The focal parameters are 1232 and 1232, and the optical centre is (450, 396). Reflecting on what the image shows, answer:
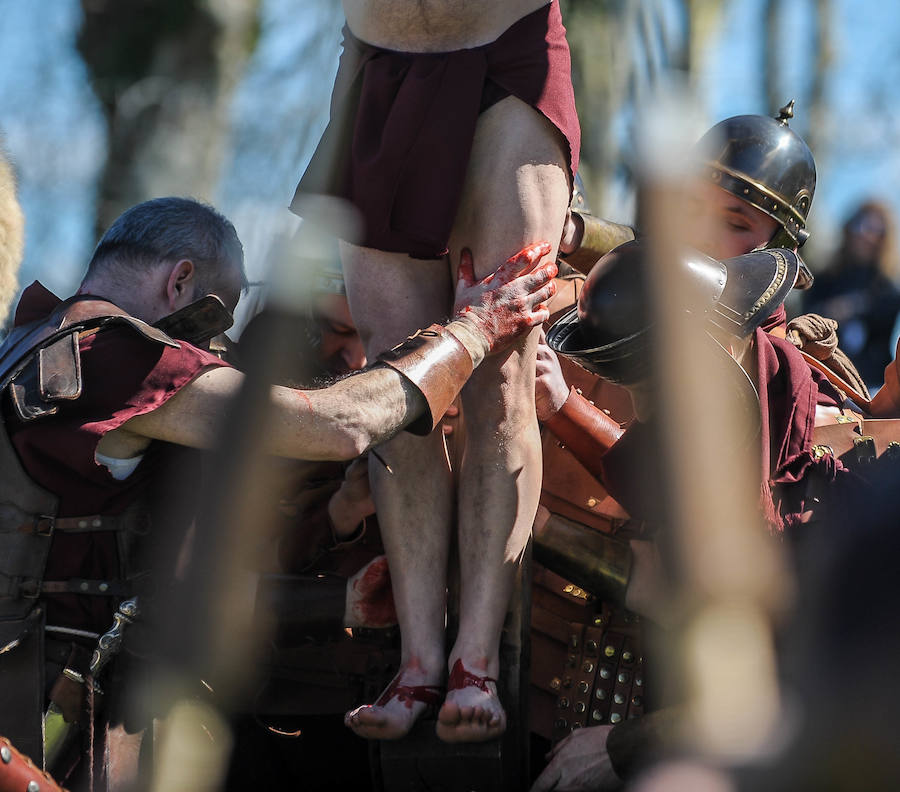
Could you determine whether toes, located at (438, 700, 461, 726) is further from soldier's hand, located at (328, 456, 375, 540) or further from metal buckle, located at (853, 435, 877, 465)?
metal buckle, located at (853, 435, 877, 465)

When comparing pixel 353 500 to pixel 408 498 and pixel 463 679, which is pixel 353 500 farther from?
pixel 463 679

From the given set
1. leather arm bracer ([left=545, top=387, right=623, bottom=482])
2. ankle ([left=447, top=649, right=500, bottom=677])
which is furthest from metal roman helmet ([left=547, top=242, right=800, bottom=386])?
ankle ([left=447, top=649, right=500, bottom=677])

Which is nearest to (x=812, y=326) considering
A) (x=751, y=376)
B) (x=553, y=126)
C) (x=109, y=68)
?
(x=751, y=376)

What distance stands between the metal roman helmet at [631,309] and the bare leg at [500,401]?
15 centimetres

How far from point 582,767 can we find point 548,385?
3.31 feet

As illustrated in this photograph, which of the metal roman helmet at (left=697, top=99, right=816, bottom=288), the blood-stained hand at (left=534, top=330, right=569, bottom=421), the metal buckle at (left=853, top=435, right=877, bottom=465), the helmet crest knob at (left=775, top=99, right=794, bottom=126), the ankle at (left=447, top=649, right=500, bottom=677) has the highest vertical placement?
the helmet crest knob at (left=775, top=99, right=794, bottom=126)

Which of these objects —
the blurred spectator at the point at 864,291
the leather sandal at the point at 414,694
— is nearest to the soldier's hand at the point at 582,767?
the leather sandal at the point at 414,694

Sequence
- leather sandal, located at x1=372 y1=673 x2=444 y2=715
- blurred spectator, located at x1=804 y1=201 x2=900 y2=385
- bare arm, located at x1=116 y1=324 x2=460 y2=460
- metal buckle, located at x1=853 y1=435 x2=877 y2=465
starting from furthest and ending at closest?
1. blurred spectator, located at x1=804 y1=201 x2=900 y2=385
2. metal buckle, located at x1=853 y1=435 x2=877 y2=465
3. leather sandal, located at x1=372 y1=673 x2=444 y2=715
4. bare arm, located at x1=116 y1=324 x2=460 y2=460

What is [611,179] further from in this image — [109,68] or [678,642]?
[109,68]

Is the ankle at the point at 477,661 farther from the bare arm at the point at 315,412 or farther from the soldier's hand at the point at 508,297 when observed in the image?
the soldier's hand at the point at 508,297

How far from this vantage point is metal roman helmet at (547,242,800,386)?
2764 millimetres

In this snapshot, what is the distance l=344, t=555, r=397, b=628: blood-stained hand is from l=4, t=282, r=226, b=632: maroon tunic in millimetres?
663

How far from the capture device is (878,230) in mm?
4816

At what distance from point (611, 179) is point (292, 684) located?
6.08ft
